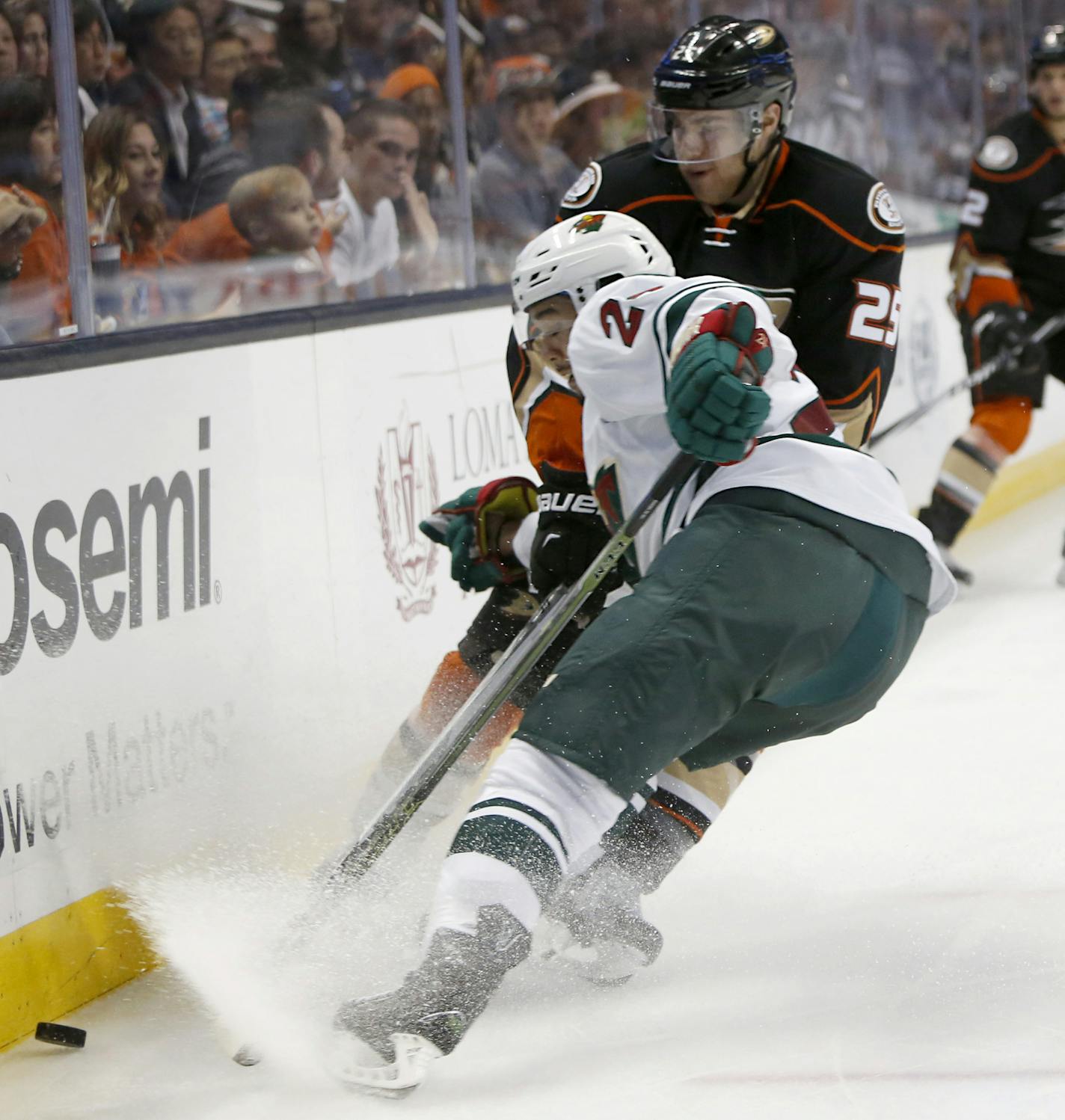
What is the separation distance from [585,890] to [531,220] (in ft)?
8.05

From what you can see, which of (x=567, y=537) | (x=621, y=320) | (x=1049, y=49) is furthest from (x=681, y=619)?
(x=1049, y=49)

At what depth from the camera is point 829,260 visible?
8.18 ft

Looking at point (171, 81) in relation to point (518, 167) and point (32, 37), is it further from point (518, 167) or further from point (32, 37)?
point (518, 167)

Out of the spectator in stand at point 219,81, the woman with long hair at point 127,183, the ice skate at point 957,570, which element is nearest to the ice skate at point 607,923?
the woman with long hair at point 127,183

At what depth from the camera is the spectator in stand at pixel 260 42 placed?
136 inches

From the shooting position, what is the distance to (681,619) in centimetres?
181

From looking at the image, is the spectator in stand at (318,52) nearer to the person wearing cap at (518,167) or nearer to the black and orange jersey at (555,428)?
the person wearing cap at (518,167)

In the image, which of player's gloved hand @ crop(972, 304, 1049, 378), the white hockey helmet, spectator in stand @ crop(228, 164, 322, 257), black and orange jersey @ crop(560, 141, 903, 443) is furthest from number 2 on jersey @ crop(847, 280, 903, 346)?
player's gloved hand @ crop(972, 304, 1049, 378)

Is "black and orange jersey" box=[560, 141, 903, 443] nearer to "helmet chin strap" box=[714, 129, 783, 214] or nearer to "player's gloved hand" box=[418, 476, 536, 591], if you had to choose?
"helmet chin strap" box=[714, 129, 783, 214]

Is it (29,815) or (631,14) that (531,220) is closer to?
(631,14)

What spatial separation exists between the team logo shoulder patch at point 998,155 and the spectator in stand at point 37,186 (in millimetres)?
2916

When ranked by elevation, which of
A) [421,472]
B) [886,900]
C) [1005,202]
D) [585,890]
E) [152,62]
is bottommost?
[886,900]

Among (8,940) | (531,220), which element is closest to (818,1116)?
(8,940)

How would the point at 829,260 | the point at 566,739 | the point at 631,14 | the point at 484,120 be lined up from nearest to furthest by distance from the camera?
the point at 566,739
the point at 829,260
the point at 484,120
the point at 631,14
